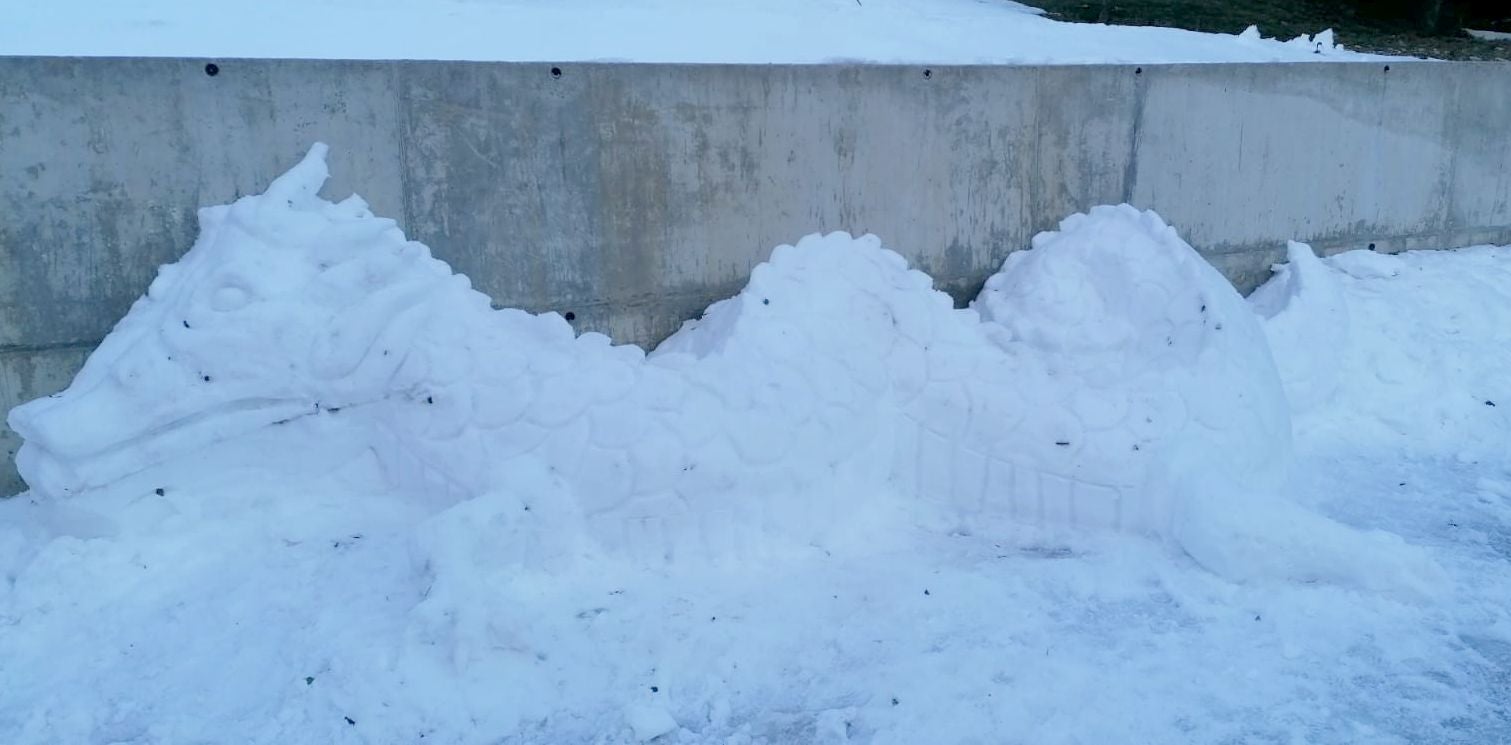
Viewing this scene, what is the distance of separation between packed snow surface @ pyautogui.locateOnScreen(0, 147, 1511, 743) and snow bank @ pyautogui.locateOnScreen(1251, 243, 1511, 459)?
0.33m

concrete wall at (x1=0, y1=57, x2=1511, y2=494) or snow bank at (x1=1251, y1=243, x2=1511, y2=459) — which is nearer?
concrete wall at (x1=0, y1=57, x2=1511, y2=494)

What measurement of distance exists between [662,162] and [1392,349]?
3.42 metres

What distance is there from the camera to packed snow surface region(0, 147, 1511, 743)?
10.0 feet

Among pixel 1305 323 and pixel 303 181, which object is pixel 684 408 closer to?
pixel 303 181

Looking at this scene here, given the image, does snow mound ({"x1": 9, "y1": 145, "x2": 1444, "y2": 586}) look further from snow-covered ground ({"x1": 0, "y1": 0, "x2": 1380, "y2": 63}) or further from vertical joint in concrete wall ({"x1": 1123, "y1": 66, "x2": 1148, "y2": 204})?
vertical joint in concrete wall ({"x1": 1123, "y1": 66, "x2": 1148, "y2": 204})

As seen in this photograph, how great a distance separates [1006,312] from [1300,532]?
1.39 m

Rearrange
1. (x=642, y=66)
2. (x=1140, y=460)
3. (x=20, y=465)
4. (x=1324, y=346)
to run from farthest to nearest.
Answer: (x=1324, y=346) → (x=642, y=66) → (x=1140, y=460) → (x=20, y=465)

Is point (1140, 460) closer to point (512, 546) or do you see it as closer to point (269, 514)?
point (512, 546)

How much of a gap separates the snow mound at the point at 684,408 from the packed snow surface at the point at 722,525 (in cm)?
1

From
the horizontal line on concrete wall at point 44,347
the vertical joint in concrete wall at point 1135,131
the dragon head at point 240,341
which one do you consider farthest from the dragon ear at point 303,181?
the vertical joint in concrete wall at point 1135,131

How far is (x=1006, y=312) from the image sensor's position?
4605 millimetres

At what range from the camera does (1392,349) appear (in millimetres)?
5262

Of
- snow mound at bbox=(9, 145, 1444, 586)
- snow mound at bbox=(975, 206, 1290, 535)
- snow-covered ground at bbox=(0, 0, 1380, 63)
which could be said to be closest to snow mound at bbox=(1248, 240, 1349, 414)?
snow mound at bbox=(975, 206, 1290, 535)

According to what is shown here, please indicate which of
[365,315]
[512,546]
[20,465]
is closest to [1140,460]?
[512,546]
